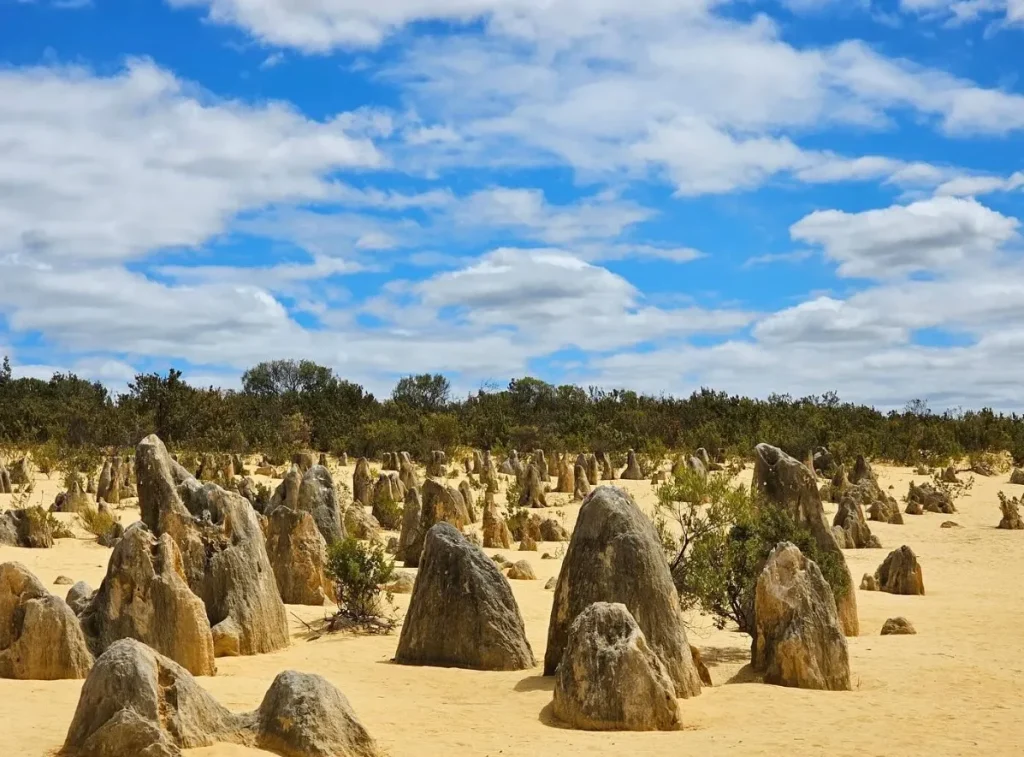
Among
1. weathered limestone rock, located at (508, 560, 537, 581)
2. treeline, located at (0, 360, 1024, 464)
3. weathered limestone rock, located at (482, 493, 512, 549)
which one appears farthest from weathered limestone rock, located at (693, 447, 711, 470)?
weathered limestone rock, located at (508, 560, 537, 581)

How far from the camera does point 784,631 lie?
11.2m

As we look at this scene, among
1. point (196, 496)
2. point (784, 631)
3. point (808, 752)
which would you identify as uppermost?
point (196, 496)

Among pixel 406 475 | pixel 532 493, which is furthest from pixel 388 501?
pixel 406 475

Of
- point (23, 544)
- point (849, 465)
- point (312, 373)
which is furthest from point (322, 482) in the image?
point (312, 373)

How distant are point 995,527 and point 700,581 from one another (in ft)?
49.9

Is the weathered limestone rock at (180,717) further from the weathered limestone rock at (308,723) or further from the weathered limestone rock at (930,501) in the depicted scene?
the weathered limestone rock at (930,501)

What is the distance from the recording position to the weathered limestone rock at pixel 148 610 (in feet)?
35.3

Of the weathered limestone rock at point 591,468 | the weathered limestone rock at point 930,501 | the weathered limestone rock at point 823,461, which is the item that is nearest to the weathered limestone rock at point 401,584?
the weathered limestone rock at point 591,468

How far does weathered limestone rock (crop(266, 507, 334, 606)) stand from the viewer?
15.7m

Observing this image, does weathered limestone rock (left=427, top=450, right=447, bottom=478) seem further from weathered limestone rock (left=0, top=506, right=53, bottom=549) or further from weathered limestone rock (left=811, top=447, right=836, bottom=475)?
weathered limestone rock (left=0, top=506, right=53, bottom=549)

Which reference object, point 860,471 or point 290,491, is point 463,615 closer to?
point 290,491

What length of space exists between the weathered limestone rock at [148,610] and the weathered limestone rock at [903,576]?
38.0 feet

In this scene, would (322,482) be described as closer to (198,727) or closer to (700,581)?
(700,581)

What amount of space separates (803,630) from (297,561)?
24.4ft
